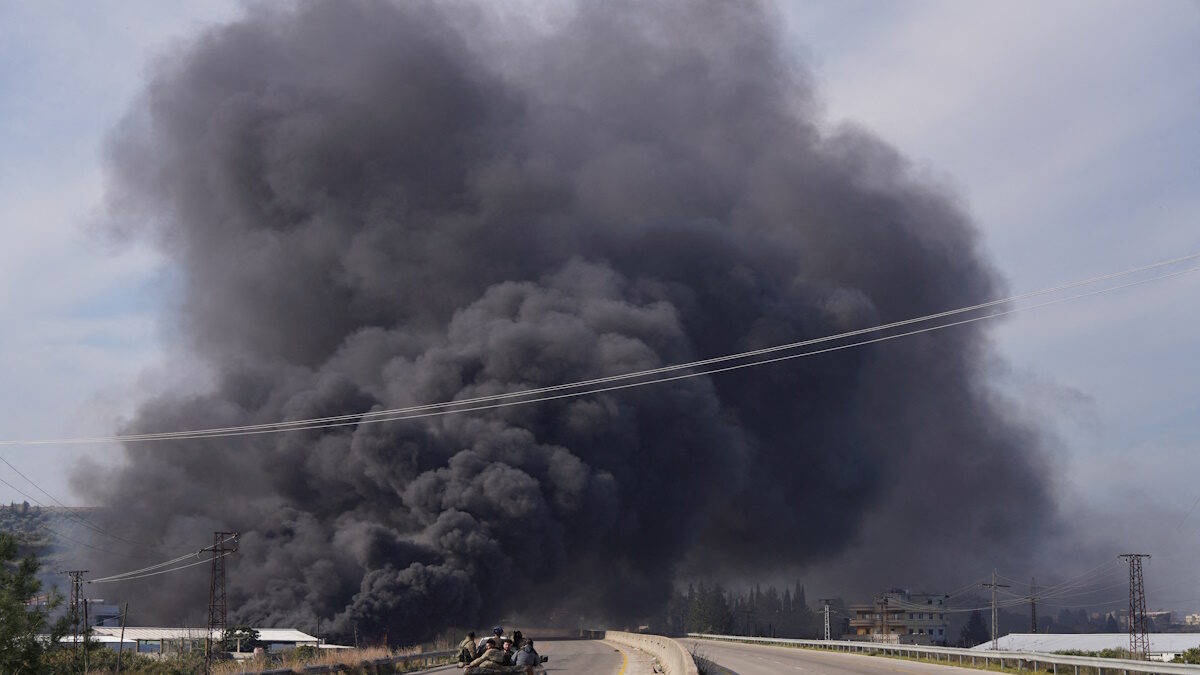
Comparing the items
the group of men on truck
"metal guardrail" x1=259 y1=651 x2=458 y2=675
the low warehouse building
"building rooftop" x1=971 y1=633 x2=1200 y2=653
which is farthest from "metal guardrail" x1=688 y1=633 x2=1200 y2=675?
the low warehouse building

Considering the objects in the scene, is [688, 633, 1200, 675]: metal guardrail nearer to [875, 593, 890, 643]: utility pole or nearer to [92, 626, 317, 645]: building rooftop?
[92, 626, 317, 645]: building rooftop

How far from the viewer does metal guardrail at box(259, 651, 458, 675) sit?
37.1 m

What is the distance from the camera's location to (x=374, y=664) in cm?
4278

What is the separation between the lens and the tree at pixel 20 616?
88.0ft

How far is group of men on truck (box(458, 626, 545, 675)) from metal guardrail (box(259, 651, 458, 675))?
12.1 m

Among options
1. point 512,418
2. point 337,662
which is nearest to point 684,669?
point 337,662

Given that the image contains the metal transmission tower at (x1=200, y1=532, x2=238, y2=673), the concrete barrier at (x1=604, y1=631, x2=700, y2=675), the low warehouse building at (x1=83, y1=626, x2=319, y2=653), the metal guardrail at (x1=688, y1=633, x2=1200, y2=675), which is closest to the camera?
the metal guardrail at (x1=688, y1=633, x2=1200, y2=675)

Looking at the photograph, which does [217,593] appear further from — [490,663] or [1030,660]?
[490,663]

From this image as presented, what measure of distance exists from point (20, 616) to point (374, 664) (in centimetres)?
1746

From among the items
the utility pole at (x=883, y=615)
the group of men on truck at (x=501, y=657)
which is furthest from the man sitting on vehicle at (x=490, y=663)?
the utility pole at (x=883, y=615)

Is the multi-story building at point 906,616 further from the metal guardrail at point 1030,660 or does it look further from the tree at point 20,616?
the tree at point 20,616

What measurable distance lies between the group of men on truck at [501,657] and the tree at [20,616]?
10206 millimetres

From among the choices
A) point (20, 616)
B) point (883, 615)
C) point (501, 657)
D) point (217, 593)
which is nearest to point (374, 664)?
point (20, 616)

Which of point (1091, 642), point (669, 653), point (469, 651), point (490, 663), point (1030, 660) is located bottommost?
point (1091, 642)
